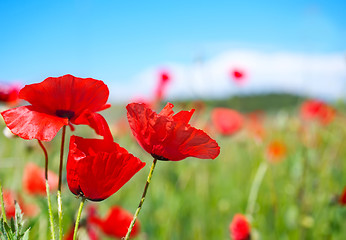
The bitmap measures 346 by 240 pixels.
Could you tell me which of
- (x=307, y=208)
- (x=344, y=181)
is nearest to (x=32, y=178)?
(x=307, y=208)

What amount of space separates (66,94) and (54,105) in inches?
0.8

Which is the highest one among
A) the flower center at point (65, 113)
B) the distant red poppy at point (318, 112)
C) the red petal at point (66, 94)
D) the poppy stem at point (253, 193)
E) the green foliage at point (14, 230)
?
the red petal at point (66, 94)

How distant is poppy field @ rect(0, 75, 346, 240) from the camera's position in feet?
1.06

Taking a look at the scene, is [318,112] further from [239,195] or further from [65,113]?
[65,113]

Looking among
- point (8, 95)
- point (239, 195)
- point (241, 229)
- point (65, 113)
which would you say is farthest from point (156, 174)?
point (65, 113)

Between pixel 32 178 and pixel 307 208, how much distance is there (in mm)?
955

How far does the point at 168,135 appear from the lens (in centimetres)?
33

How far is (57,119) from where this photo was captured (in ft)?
1.11

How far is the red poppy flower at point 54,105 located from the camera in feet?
1.08

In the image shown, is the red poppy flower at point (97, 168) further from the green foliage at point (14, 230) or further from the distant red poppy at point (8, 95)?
the distant red poppy at point (8, 95)

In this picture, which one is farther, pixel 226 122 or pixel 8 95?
pixel 226 122

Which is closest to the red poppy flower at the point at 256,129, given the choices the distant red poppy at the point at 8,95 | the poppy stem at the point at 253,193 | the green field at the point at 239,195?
the green field at the point at 239,195

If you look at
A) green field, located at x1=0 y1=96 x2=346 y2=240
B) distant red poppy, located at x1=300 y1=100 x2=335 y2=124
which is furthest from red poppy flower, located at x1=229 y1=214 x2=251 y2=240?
distant red poppy, located at x1=300 y1=100 x2=335 y2=124

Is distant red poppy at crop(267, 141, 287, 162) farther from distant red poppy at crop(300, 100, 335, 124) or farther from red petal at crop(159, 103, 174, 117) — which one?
red petal at crop(159, 103, 174, 117)
